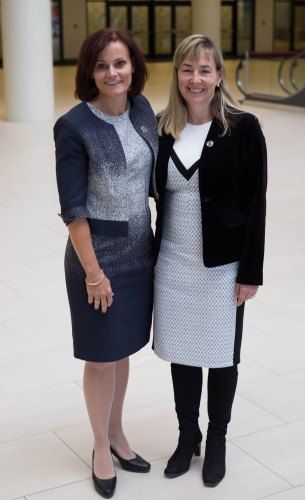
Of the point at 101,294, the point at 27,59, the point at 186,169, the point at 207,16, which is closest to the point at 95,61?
the point at 186,169

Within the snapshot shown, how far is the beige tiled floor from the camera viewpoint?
3.69 m

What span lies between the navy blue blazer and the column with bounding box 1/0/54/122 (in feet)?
40.0

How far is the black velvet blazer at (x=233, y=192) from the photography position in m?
3.38

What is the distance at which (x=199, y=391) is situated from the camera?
3725mm

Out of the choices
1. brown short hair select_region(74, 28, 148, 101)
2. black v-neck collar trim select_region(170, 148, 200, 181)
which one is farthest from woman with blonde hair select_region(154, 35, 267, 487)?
brown short hair select_region(74, 28, 148, 101)

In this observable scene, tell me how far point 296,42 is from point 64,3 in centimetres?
991

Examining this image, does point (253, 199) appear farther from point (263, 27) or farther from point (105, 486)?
point (263, 27)

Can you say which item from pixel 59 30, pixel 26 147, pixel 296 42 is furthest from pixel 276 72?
pixel 296 42

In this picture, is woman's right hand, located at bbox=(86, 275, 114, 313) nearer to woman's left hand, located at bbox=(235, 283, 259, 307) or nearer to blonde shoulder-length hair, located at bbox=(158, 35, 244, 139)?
woman's left hand, located at bbox=(235, 283, 259, 307)

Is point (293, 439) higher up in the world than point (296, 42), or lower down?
higher up

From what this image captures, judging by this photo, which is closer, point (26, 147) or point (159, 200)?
point (159, 200)

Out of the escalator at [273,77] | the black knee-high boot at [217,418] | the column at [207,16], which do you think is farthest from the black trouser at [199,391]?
the column at [207,16]

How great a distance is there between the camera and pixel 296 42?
116ft

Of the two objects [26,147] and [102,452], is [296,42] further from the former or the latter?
[102,452]
